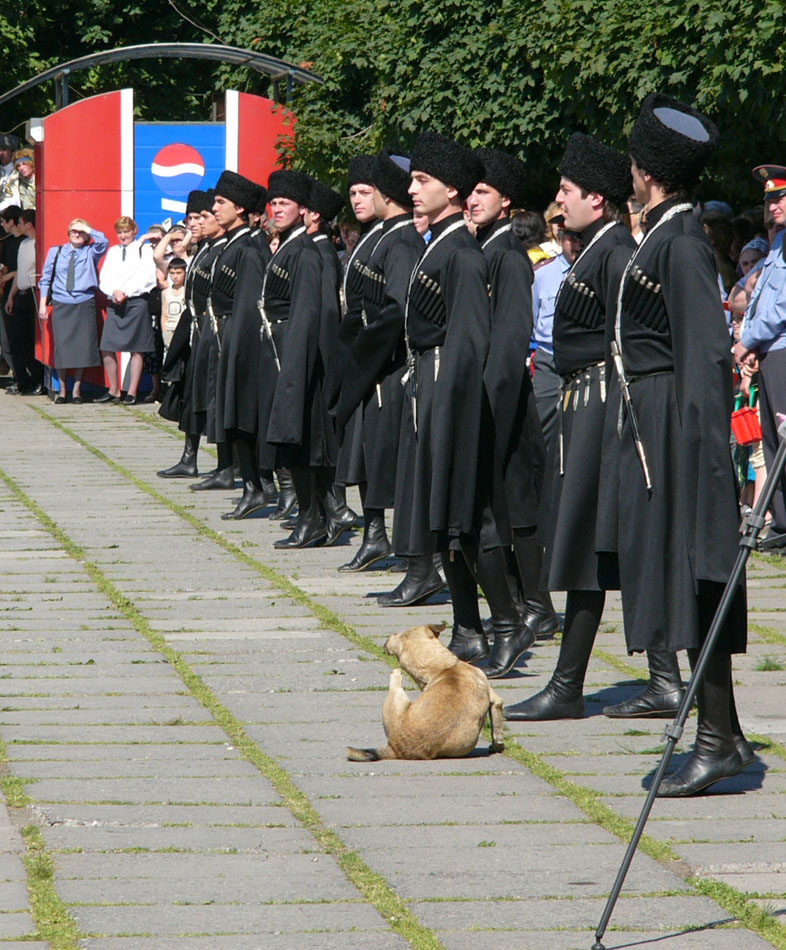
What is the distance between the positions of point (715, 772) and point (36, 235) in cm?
1605

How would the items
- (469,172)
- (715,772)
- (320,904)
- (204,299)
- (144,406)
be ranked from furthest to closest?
(144,406)
(204,299)
(469,172)
(715,772)
(320,904)

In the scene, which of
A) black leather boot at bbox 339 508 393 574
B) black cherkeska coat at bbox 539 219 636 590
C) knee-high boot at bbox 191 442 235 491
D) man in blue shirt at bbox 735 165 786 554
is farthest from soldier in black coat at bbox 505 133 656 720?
knee-high boot at bbox 191 442 235 491

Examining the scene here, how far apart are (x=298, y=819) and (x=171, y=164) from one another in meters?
15.3

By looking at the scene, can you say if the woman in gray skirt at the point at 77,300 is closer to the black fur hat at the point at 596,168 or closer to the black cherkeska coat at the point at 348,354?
the black cherkeska coat at the point at 348,354

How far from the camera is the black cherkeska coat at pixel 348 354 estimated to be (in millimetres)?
8688

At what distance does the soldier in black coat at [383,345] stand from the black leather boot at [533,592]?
1.14 m

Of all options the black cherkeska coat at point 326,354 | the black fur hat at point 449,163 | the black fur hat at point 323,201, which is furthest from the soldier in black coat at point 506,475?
the black fur hat at point 323,201

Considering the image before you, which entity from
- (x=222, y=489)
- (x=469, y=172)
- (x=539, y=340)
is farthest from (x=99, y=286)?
(x=469, y=172)

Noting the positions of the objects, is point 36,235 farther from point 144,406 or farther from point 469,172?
point 469,172

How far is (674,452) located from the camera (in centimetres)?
516

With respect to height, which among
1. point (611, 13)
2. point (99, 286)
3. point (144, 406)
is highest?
point (611, 13)

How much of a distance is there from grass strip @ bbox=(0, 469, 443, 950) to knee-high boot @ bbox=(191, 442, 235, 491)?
14.7 feet

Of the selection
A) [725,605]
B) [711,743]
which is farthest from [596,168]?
[725,605]

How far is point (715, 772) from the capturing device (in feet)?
16.4
